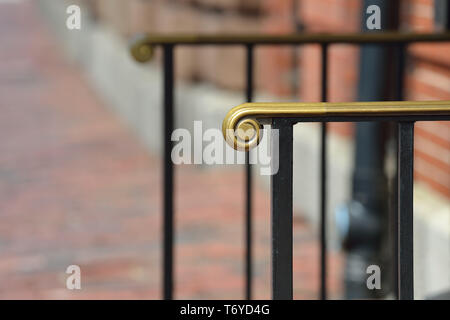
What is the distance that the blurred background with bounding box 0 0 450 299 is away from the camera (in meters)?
5.38

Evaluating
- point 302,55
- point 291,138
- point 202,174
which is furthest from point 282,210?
point 202,174

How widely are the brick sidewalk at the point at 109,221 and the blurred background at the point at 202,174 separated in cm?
2

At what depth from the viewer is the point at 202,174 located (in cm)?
922

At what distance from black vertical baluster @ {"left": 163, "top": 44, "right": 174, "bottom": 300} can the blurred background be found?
3.76 feet

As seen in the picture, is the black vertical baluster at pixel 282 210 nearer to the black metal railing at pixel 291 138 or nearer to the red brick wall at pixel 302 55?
the black metal railing at pixel 291 138

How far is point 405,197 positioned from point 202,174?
6692mm

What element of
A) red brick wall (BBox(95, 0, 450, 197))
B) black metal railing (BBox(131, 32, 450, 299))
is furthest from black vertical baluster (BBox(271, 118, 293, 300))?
red brick wall (BBox(95, 0, 450, 197))

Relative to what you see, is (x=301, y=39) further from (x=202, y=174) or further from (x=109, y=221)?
(x=202, y=174)

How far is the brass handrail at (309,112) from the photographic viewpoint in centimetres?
246

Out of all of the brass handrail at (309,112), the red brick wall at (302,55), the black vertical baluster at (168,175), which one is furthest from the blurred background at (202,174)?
the brass handrail at (309,112)

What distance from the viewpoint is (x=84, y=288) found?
247 inches

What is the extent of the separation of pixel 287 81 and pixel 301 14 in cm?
77

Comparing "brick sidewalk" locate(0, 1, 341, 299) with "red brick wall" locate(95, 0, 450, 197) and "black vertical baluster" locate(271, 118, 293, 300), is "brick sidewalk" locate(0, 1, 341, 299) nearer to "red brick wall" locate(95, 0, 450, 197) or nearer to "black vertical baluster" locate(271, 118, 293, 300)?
"red brick wall" locate(95, 0, 450, 197)

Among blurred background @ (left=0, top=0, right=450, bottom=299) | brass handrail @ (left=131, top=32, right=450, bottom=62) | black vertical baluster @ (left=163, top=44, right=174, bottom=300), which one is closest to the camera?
black vertical baluster @ (left=163, top=44, right=174, bottom=300)
